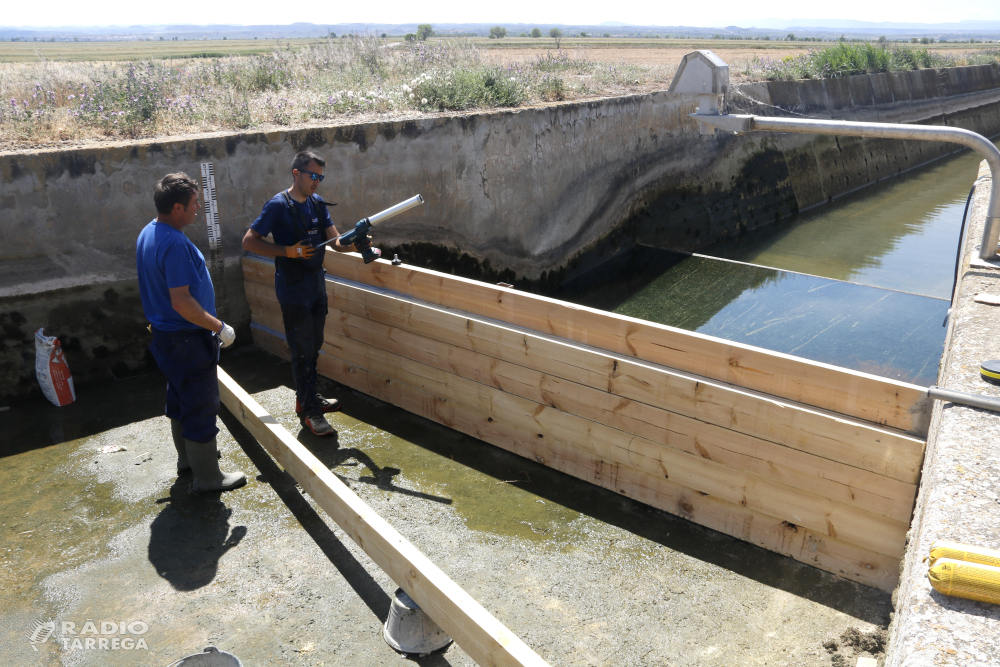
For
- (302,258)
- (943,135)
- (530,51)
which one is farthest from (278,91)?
(530,51)

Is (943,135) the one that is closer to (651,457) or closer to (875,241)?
(651,457)

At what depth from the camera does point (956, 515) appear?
7.34 feet

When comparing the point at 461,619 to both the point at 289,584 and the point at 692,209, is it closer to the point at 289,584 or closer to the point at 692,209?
the point at 289,584

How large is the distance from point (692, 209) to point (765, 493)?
11.0 metres

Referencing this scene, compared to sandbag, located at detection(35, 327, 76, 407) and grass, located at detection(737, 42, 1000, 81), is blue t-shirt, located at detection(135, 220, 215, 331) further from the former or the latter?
grass, located at detection(737, 42, 1000, 81)

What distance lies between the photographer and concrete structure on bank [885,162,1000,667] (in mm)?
1773

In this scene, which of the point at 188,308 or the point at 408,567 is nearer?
the point at 408,567

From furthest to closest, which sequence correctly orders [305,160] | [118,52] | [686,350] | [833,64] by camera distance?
[118,52] < [833,64] < [305,160] < [686,350]

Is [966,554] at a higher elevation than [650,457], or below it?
higher

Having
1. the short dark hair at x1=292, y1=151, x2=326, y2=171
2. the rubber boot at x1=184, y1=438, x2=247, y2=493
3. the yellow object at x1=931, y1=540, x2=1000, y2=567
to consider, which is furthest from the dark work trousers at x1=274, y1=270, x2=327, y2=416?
the yellow object at x1=931, y1=540, x2=1000, y2=567

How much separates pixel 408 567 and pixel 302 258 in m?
2.58

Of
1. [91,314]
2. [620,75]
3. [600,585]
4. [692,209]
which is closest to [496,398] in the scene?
[600,585]

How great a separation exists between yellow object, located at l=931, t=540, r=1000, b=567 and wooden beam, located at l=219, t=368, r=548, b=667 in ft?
4.32

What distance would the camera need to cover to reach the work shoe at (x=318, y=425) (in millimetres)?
5070
